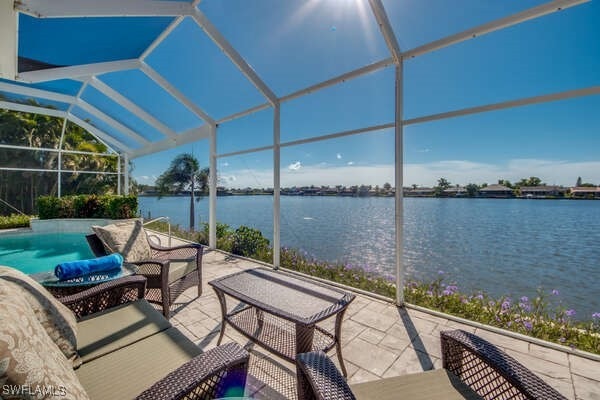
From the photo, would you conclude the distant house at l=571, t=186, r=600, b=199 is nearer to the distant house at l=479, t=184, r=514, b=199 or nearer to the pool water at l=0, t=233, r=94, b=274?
the distant house at l=479, t=184, r=514, b=199

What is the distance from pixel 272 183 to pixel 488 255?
5.42m

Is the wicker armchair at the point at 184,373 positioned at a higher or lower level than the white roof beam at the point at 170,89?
lower

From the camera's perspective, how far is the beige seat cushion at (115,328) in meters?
1.60

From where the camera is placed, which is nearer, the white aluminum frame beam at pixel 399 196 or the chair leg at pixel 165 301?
the chair leg at pixel 165 301

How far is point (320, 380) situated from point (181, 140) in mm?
7442

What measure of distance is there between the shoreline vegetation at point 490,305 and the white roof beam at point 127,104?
497 cm

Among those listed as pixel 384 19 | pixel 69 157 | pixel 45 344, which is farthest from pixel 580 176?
pixel 69 157

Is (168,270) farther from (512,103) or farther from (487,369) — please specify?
(512,103)

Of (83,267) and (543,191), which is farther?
(543,191)

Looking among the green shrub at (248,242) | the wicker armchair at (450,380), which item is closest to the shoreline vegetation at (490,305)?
the green shrub at (248,242)

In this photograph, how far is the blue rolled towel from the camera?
221cm

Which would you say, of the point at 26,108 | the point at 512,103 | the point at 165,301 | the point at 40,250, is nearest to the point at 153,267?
the point at 165,301

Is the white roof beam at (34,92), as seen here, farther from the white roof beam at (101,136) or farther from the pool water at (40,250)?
the pool water at (40,250)

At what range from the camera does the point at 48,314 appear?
1437 millimetres
